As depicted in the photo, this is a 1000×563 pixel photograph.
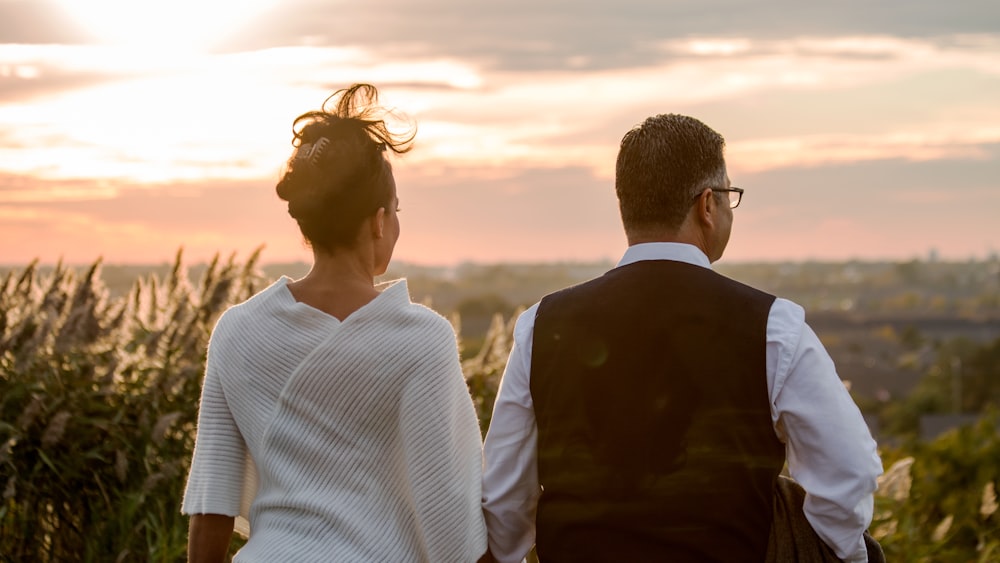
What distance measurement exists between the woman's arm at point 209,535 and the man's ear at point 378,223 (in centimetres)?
84

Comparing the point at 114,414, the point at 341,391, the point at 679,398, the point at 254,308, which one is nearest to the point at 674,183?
the point at 679,398

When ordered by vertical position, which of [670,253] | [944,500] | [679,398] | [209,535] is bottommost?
[944,500]

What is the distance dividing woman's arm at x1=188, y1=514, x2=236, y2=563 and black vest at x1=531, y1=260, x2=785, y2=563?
2.84 feet

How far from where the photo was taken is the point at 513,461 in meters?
2.94

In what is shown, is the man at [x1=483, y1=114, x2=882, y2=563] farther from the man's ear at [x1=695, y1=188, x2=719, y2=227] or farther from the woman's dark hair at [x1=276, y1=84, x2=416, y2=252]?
the woman's dark hair at [x1=276, y1=84, x2=416, y2=252]

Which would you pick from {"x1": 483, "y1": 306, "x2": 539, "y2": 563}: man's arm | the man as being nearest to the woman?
{"x1": 483, "y1": 306, "x2": 539, "y2": 563}: man's arm

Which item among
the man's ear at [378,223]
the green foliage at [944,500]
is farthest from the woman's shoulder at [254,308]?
the green foliage at [944,500]

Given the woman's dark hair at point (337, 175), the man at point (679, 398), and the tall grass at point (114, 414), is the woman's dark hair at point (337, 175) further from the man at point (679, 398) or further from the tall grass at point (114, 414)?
the tall grass at point (114, 414)

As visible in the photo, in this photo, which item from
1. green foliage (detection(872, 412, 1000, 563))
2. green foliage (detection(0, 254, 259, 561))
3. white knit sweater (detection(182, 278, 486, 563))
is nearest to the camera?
white knit sweater (detection(182, 278, 486, 563))

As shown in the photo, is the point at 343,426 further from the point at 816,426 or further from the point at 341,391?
the point at 816,426

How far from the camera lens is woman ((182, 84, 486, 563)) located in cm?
269

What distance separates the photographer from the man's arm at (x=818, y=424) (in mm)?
2584

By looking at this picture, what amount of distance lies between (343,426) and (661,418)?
766 millimetres

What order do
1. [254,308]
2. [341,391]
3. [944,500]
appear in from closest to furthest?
[341,391] < [254,308] < [944,500]
